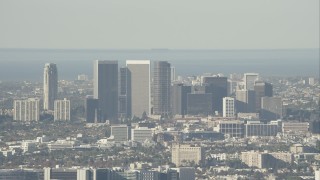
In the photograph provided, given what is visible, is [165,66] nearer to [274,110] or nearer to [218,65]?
[274,110]

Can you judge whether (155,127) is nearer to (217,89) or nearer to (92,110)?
(92,110)

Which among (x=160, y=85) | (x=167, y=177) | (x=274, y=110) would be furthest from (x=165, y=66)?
(x=167, y=177)

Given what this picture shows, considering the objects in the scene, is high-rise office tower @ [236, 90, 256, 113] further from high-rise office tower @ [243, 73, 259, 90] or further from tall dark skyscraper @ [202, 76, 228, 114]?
high-rise office tower @ [243, 73, 259, 90]

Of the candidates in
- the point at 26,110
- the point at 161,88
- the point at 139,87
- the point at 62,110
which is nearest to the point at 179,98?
the point at 161,88

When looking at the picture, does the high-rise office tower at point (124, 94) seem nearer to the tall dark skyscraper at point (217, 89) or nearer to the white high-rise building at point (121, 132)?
the tall dark skyscraper at point (217, 89)

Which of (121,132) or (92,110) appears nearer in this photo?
(121,132)

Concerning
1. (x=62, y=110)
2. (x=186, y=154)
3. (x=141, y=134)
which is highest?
(x=62, y=110)

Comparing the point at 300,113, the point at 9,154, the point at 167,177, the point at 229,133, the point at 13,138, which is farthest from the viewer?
the point at 300,113

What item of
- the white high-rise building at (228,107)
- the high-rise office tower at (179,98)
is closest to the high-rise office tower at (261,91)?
the white high-rise building at (228,107)
